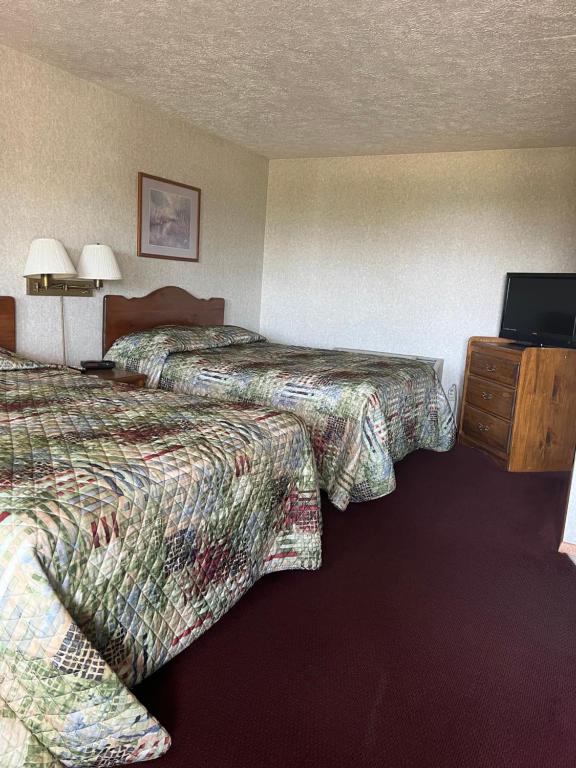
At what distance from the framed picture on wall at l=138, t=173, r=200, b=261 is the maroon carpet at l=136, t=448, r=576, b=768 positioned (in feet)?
8.07

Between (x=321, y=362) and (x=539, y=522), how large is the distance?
1.56 m

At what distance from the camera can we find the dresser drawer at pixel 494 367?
3.64 meters

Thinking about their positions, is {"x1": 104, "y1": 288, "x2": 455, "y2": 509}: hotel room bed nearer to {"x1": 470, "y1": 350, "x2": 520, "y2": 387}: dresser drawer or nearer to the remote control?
the remote control

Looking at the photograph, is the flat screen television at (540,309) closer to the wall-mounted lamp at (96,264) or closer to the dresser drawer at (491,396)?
the dresser drawer at (491,396)

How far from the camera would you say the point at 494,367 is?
3.87 m

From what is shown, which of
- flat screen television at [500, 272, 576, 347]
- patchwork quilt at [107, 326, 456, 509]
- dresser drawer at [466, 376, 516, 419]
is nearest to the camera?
patchwork quilt at [107, 326, 456, 509]

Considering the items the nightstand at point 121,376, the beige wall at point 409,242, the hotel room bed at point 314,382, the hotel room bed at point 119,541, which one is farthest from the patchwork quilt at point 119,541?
the beige wall at point 409,242

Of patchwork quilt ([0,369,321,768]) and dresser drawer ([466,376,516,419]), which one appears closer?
patchwork quilt ([0,369,321,768])

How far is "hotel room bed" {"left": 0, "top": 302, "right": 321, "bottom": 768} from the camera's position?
3.79ft

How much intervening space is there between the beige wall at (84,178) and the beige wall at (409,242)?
2.56ft

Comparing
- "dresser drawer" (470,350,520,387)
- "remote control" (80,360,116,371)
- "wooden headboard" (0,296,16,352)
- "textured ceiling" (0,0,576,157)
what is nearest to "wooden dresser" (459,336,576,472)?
"dresser drawer" (470,350,520,387)

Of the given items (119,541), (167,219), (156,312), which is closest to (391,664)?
(119,541)

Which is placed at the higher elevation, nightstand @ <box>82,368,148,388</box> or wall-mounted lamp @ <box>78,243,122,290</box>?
wall-mounted lamp @ <box>78,243,122,290</box>

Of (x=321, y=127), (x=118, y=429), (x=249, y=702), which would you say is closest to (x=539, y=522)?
(x=249, y=702)
